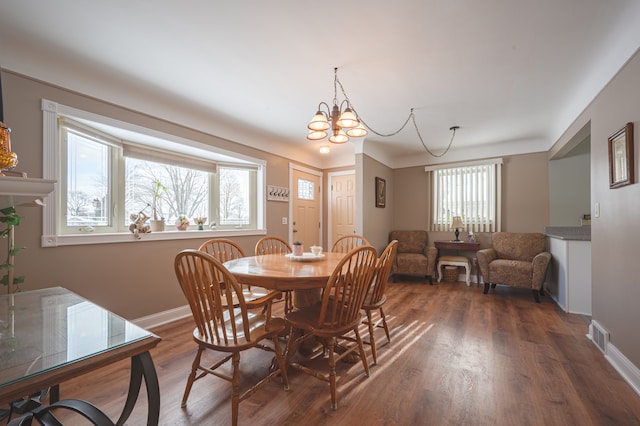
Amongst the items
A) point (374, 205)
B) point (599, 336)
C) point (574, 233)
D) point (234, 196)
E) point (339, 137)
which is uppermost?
point (339, 137)

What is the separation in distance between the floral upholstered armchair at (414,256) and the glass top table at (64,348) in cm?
444

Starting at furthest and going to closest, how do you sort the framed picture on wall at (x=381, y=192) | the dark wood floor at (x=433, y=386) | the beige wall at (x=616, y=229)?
the framed picture on wall at (x=381, y=192)
the beige wall at (x=616, y=229)
the dark wood floor at (x=433, y=386)

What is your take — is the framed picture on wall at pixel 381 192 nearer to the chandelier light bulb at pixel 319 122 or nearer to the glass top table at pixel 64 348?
the chandelier light bulb at pixel 319 122

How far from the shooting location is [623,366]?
6.41 feet

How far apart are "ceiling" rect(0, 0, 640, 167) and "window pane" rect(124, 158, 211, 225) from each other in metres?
0.67

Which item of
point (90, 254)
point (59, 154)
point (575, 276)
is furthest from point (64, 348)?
point (575, 276)

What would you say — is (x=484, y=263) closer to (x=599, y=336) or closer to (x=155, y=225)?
(x=599, y=336)

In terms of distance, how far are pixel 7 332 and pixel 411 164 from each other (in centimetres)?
568

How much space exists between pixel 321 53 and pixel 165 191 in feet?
8.11

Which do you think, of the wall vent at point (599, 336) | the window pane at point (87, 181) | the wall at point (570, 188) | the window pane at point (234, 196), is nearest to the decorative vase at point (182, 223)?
the window pane at point (234, 196)

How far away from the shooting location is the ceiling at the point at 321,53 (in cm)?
176

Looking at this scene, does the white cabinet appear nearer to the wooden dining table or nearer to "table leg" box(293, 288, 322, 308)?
the wooden dining table

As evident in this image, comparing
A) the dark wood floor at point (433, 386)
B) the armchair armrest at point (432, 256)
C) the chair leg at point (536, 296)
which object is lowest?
the dark wood floor at point (433, 386)

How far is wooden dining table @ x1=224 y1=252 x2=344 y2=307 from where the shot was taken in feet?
5.64
